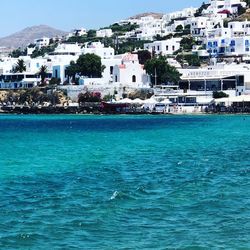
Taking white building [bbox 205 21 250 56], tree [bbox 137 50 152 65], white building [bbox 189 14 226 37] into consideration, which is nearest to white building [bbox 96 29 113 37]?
white building [bbox 189 14 226 37]

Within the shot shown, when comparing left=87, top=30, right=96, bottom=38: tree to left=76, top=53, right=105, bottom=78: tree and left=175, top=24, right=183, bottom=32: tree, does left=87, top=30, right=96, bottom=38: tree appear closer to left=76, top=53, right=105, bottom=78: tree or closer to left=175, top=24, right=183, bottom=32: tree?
left=175, top=24, right=183, bottom=32: tree

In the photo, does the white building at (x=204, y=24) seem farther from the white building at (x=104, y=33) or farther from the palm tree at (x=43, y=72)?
the palm tree at (x=43, y=72)

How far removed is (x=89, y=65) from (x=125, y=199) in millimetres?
86473

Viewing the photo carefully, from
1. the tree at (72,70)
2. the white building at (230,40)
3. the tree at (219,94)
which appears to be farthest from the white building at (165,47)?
the tree at (219,94)

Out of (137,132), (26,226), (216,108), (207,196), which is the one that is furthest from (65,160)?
(216,108)

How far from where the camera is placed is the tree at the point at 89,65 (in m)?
107

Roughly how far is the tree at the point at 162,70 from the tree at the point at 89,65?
7.53 m

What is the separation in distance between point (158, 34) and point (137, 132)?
102048mm

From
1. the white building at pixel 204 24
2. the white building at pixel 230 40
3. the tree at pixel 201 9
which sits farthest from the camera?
the tree at pixel 201 9

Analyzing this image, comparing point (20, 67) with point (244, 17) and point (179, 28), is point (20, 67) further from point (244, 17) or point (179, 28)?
point (244, 17)

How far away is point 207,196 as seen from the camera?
21.4m

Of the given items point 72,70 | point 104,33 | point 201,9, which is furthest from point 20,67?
point 201,9

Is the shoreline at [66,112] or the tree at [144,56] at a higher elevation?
the tree at [144,56]

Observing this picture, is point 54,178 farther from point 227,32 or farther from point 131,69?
point 227,32
